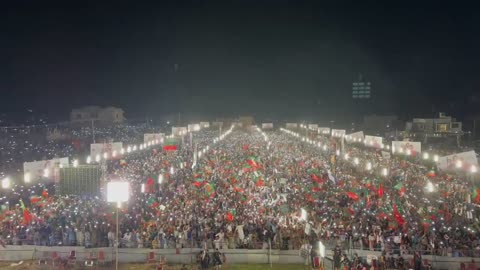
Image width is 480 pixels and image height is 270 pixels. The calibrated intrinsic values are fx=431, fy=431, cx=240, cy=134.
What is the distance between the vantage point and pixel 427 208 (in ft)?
62.7

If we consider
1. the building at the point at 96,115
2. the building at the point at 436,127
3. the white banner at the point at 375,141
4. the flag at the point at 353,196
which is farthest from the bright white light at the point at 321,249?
the building at the point at 96,115

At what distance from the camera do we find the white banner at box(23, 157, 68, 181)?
19969 millimetres

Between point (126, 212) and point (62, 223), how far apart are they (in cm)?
267

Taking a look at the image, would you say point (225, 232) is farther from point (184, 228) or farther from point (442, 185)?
point (442, 185)

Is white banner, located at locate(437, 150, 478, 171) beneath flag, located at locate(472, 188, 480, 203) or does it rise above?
above

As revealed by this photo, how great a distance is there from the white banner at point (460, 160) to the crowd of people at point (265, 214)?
2.71ft

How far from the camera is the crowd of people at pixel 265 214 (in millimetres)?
16297

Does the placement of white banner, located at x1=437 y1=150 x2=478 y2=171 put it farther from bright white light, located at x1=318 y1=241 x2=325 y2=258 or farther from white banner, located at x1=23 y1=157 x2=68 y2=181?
white banner, located at x1=23 y1=157 x2=68 y2=181

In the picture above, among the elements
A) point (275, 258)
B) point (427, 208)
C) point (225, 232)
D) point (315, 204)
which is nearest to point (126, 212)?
point (225, 232)

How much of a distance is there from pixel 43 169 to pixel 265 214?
10.8m

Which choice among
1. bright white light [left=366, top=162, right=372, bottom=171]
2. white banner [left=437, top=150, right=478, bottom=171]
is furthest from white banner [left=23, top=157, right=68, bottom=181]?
white banner [left=437, top=150, right=478, bottom=171]

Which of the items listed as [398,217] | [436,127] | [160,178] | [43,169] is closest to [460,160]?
[398,217]

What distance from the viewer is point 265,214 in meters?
18.8

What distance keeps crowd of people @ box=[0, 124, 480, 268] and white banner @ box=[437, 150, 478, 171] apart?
827 millimetres
